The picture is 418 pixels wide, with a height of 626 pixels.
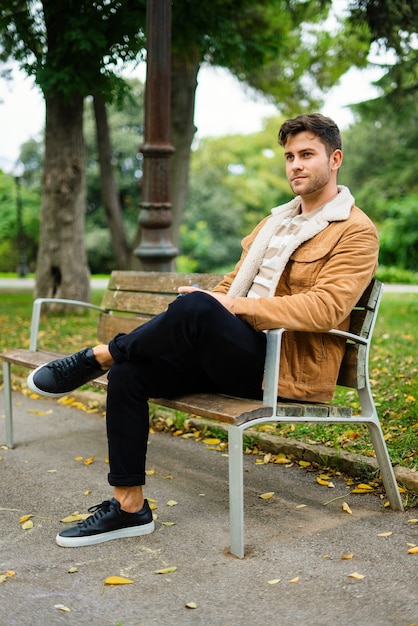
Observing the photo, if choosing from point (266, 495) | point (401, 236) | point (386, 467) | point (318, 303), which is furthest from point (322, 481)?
point (401, 236)

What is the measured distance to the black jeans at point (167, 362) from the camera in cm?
312

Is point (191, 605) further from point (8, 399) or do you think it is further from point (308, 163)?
point (8, 399)

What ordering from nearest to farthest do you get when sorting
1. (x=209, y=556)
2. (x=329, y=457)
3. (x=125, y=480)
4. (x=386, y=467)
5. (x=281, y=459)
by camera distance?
1. (x=209, y=556)
2. (x=125, y=480)
3. (x=386, y=467)
4. (x=329, y=457)
5. (x=281, y=459)

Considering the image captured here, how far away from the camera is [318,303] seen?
10.4 feet

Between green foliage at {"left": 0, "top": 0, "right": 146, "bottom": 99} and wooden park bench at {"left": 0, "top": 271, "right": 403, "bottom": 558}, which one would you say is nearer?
wooden park bench at {"left": 0, "top": 271, "right": 403, "bottom": 558}

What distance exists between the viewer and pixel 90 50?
30.7 ft

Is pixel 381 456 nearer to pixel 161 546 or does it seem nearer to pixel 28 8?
pixel 161 546

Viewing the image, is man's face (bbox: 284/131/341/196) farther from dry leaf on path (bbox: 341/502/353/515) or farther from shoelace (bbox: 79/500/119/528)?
shoelace (bbox: 79/500/119/528)

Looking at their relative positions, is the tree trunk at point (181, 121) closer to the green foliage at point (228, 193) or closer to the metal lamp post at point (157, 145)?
the metal lamp post at point (157, 145)

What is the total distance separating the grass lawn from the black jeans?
1242 mm

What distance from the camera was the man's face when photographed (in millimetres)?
3441

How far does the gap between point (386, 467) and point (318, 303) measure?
0.96 metres

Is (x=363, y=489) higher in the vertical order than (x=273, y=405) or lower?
lower

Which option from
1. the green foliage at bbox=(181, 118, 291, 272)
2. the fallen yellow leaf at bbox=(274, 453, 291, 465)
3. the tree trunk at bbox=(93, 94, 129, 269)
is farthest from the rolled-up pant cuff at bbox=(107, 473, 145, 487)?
the green foliage at bbox=(181, 118, 291, 272)
